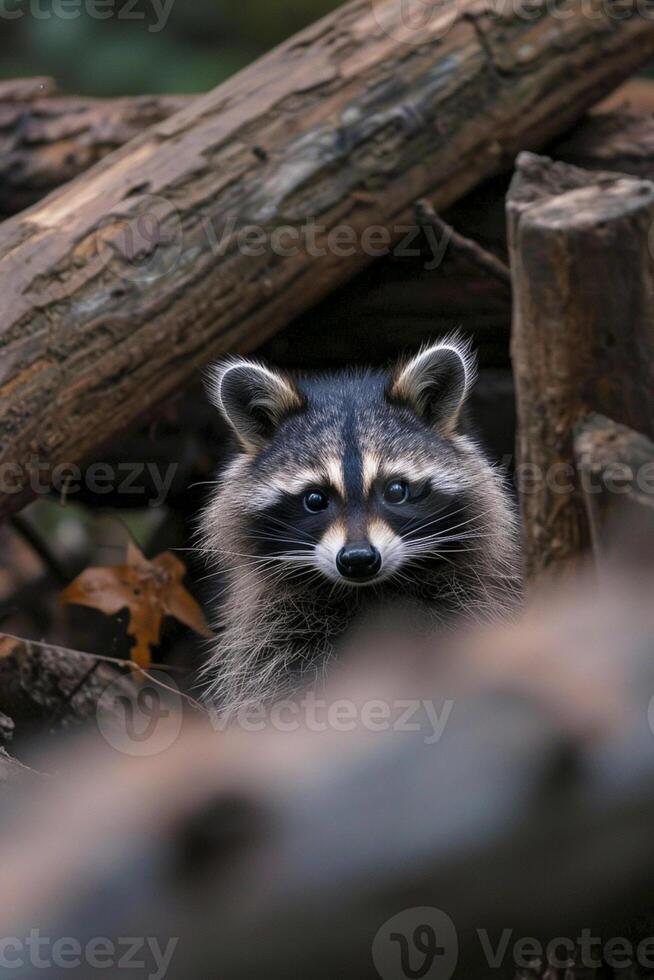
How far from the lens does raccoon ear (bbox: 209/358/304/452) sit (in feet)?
12.9

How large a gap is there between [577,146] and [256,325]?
62.7 inches

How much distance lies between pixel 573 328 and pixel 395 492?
0.91 m

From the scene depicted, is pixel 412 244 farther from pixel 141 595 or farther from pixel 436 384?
pixel 141 595

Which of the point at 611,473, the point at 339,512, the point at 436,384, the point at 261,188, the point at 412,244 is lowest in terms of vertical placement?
the point at 339,512

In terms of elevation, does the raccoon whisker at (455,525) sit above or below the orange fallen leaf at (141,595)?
above

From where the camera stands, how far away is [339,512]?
3.62 meters

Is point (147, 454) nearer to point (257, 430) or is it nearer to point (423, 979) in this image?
point (257, 430)

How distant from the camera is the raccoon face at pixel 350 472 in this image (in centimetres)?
358

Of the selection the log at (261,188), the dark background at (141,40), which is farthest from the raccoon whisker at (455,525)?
the dark background at (141,40)

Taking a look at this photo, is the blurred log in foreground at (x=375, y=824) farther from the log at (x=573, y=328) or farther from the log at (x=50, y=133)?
the log at (x=50, y=133)

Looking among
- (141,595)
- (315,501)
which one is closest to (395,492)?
(315,501)

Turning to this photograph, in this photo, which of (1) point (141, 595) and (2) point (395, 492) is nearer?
(2) point (395, 492)

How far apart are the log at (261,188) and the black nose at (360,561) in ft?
4.47

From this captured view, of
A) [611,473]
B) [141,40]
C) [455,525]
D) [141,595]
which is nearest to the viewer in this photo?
[611,473]
